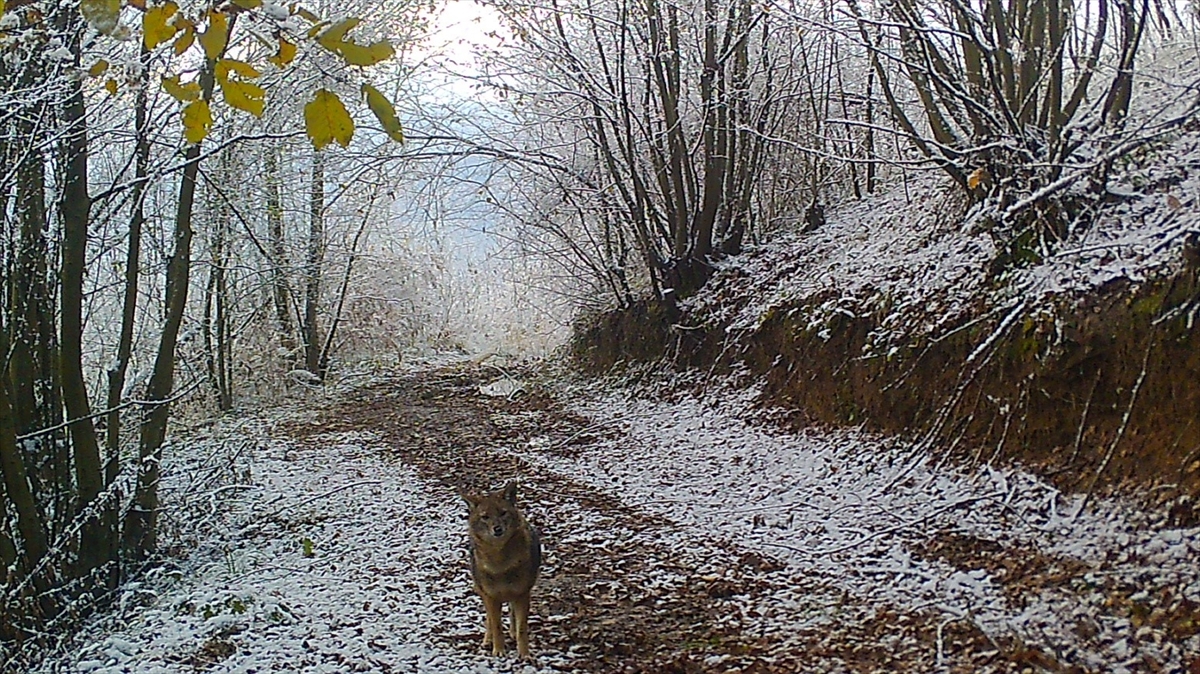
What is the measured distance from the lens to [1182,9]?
7.49m

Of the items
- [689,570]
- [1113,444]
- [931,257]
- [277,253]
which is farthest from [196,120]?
[277,253]

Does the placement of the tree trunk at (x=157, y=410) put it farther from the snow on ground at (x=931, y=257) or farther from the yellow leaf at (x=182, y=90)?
the snow on ground at (x=931, y=257)

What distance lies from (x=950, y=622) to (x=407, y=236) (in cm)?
2095

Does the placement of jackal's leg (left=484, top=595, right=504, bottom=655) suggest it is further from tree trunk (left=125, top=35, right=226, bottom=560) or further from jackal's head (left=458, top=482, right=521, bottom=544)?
tree trunk (left=125, top=35, right=226, bottom=560)

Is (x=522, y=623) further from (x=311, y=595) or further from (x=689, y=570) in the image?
(x=311, y=595)

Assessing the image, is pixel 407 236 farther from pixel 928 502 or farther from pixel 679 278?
pixel 928 502

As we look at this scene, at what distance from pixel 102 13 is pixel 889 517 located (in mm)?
6507

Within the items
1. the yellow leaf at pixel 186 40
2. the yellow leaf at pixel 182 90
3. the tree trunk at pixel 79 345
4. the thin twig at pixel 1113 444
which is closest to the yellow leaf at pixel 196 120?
the yellow leaf at pixel 182 90

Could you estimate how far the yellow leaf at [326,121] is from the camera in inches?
73.9

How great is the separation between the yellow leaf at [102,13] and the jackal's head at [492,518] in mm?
3960

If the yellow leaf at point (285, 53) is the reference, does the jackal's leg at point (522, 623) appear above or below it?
below

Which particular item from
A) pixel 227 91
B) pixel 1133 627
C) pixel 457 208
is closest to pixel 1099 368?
pixel 1133 627

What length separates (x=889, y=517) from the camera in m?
7.12

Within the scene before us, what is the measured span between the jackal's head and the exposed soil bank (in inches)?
119
